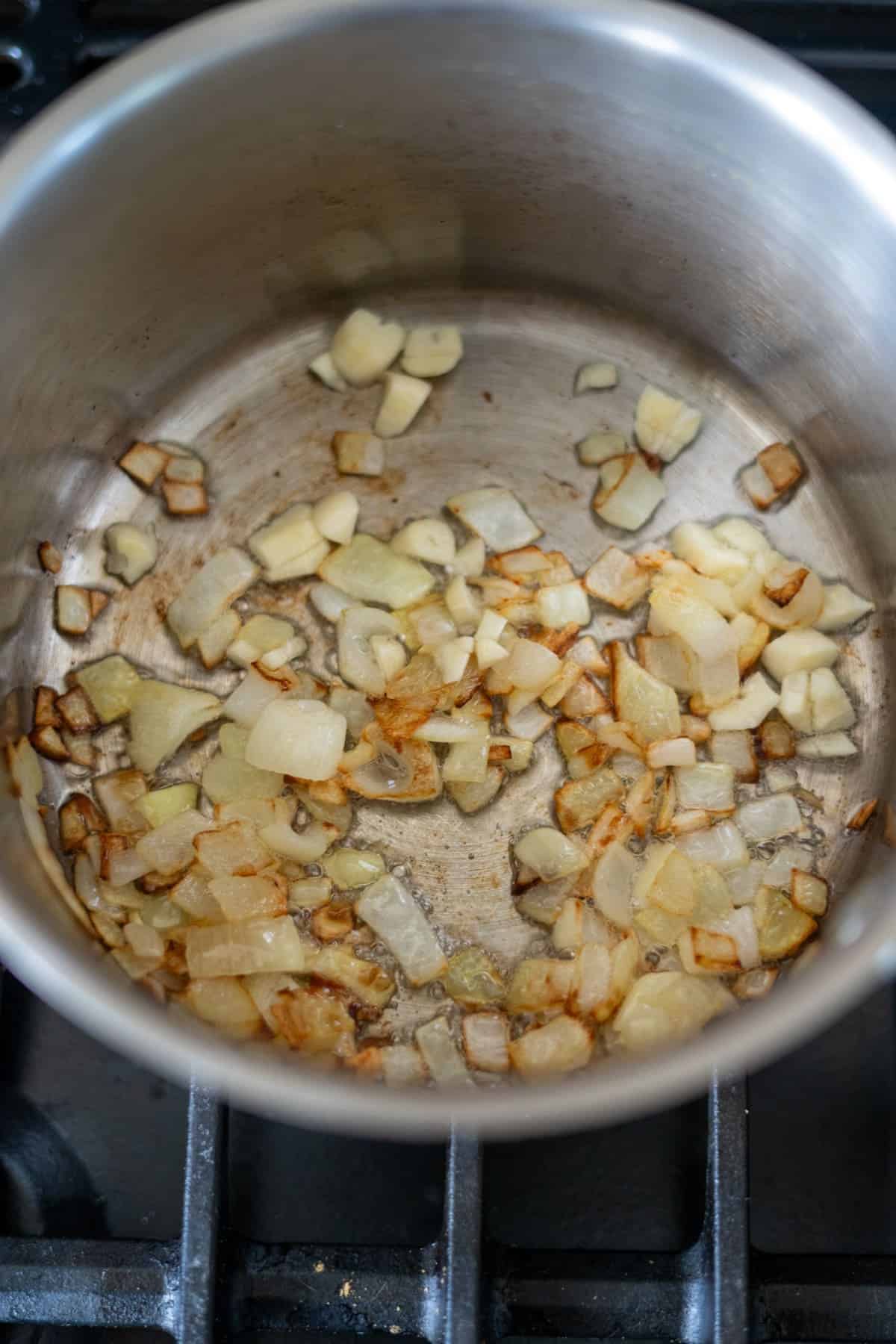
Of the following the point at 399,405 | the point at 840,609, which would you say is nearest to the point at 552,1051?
the point at 840,609

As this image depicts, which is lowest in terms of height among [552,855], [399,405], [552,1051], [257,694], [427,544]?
[552,1051]

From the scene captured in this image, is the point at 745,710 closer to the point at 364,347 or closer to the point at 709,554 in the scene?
the point at 709,554

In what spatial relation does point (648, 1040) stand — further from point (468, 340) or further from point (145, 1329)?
point (468, 340)

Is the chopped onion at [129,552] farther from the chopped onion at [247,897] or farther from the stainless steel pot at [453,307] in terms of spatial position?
the chopped onion at [247,897]

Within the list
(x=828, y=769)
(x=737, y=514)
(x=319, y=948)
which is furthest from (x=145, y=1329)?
(x=737, y=514)

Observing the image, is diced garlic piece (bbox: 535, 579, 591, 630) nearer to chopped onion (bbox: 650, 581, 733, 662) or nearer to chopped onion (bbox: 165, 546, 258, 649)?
chopped onion (bbox: 650, 581, 733, 662)

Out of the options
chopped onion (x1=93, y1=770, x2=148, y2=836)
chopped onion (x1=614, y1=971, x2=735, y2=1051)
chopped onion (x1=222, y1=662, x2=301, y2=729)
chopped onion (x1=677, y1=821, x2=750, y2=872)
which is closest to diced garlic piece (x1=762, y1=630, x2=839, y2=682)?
chopped onion (x1=677, y1=821, x2=750, y2=872)
